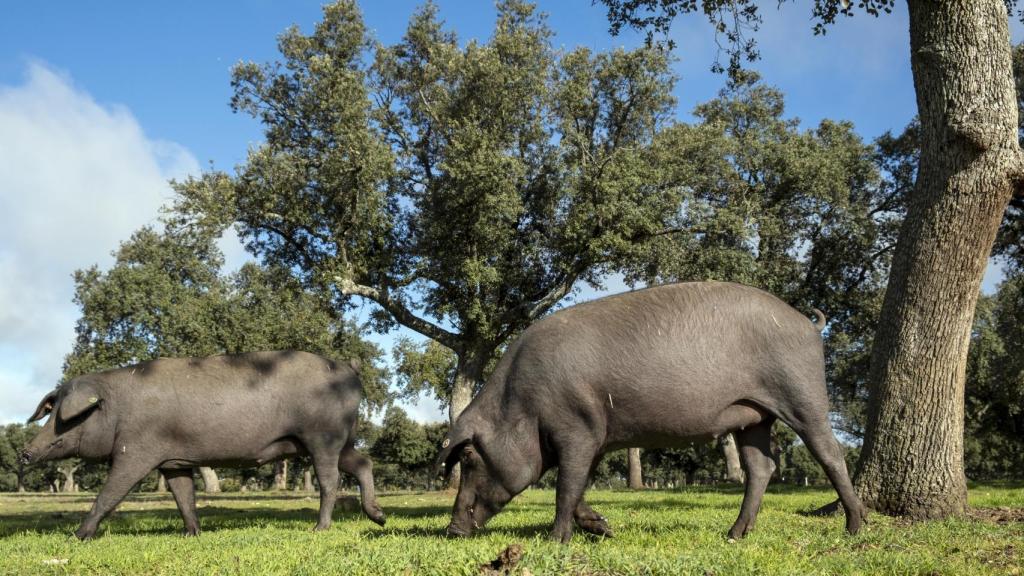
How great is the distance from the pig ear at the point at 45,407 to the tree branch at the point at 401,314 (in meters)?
11.3

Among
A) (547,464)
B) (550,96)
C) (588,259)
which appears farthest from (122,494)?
(550,96)

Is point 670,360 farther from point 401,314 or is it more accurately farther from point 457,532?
point 401,314

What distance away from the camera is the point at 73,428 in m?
9.81

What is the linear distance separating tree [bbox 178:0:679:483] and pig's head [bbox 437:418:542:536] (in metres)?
13.6

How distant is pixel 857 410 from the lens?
39500 millimetres

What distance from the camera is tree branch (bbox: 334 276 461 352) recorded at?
2188cm

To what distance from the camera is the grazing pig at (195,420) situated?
9719 millimetres

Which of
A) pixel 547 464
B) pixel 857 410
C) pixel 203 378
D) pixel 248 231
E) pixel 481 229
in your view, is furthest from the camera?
pixel 857 410

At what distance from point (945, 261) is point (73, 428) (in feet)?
37.3

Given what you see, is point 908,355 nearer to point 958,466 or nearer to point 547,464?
point 958,466

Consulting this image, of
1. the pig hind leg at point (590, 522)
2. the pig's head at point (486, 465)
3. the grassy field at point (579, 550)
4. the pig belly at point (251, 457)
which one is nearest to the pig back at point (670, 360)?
the pig's head at point (486, 465)

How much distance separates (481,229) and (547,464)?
14.3 metres

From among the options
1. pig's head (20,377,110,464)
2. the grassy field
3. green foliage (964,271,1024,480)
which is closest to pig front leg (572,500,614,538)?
the grassy field

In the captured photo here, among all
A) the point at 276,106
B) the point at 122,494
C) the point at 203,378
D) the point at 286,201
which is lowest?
the point at 122,494
